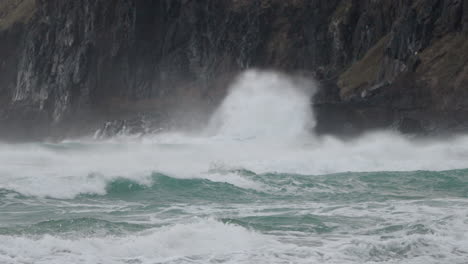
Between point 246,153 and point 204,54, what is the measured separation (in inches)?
1083

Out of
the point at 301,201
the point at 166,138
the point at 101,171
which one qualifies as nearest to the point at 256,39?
the point at 166,138

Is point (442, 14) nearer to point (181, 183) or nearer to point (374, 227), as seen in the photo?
point (181, 183)

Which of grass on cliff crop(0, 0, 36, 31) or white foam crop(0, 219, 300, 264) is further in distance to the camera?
grass on cliff crop(0, 0, 36, 31)

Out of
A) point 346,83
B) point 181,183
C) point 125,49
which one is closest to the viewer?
point 181,183

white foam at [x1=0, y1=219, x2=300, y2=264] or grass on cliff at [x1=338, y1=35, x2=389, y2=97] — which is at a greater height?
grass on cliff at [x1=338, y1=35, x2=389, y2=97]

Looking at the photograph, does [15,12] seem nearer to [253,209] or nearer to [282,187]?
[282,187]

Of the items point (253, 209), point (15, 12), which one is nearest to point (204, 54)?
point (15, 12)

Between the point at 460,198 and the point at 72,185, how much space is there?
12.8 meters

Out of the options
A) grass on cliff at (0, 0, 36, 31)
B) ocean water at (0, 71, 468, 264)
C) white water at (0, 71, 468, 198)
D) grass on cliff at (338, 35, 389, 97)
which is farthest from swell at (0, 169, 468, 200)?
grass on cliff at (0, 0, 36, 31)

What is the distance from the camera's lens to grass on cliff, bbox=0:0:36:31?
284ft

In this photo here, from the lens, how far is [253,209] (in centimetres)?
2077

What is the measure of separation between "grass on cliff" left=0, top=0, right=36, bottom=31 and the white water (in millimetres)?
24528

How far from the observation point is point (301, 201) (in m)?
22.5

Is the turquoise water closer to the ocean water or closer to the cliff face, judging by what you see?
the ocean water
